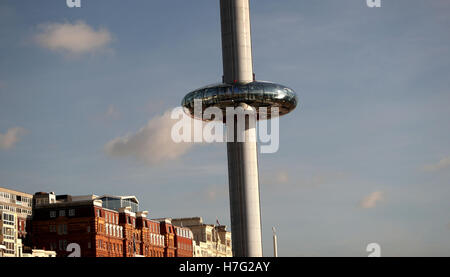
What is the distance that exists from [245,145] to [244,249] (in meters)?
11.5

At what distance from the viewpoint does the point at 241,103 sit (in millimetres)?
89312

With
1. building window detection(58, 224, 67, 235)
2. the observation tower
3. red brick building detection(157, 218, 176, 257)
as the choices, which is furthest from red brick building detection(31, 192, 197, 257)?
the observation tower

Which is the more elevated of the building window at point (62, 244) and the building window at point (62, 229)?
the building window at point (62, 229)

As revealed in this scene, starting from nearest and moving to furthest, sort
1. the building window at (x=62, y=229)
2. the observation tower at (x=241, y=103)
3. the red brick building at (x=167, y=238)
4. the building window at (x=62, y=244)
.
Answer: the observation tower at (x=241, y=103) < the building window at (x=62, y=244) < the building window at (x=62, y=229) < the red brick building at (x=167, y=238)

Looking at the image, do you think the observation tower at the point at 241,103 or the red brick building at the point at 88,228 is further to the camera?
the red brick building at the point at 88,228

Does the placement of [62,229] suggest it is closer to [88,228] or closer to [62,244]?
[62,244]

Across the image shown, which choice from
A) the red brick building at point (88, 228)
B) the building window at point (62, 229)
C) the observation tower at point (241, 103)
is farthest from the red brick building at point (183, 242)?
the observation tower at point (241, 103)

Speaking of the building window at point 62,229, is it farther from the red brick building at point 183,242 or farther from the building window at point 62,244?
the red brick building at point 183,242

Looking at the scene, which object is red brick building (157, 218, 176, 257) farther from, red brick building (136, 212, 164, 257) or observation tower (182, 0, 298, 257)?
observation tower (182, 0, 298, 257)

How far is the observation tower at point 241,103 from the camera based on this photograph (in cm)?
8669

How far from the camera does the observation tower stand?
8669cm
